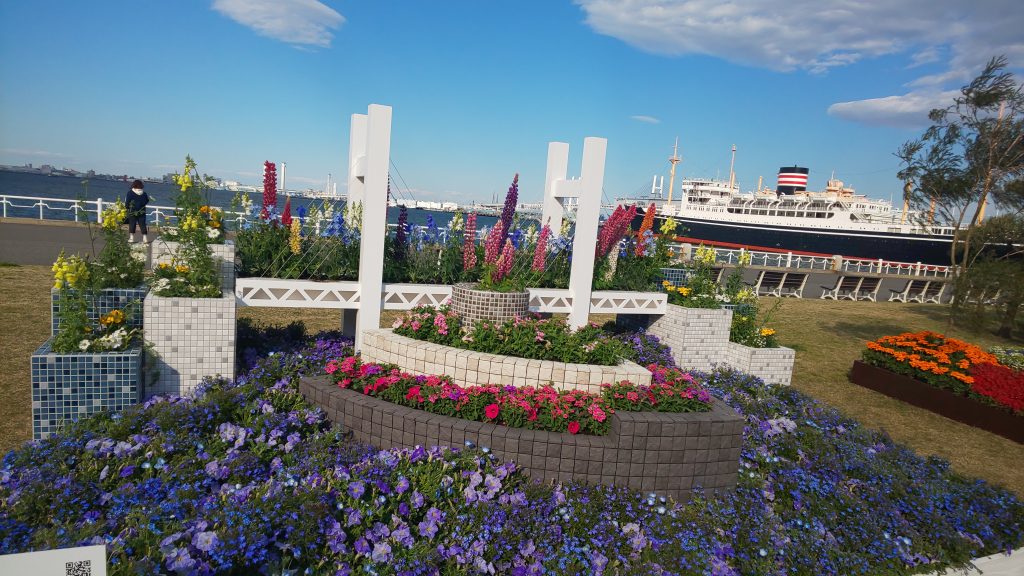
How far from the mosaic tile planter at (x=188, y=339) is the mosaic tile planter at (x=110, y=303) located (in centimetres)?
24

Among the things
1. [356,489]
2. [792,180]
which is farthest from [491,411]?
[792,180]

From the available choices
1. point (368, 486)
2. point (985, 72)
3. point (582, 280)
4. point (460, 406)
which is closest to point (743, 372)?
point (582, 280)

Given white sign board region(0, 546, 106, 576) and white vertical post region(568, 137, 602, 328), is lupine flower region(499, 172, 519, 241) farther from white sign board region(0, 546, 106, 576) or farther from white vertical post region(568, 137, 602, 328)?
white sign board region(0, 546, 106, 576)

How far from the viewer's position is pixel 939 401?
7.64 m

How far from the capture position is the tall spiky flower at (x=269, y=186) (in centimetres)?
635

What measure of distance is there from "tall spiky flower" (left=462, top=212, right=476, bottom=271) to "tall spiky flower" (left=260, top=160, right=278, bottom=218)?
2.22m

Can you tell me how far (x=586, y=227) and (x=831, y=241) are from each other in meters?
40.6

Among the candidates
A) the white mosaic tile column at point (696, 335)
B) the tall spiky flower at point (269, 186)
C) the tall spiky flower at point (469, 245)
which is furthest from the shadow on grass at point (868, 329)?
the tall spiky flower at point (269, 186)

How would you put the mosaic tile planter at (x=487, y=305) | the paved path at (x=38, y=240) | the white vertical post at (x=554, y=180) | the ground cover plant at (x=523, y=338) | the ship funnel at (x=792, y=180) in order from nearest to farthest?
the ground cover plant at (x=523, y=338)
the mosaic tile planter at (x=487, y=305)
the white vertical post at (x=554, y=180)
the paved path at (x=38, y=240)
the ship funnel at (x=792, y=180)

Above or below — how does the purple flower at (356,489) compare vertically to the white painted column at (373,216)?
below

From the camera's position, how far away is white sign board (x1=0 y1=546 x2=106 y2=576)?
1427 mm

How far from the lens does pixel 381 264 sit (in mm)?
6051

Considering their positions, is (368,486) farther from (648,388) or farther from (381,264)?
(381,264)

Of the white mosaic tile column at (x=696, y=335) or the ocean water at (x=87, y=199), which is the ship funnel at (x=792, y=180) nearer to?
the ocean water at (x=87, y=199)
